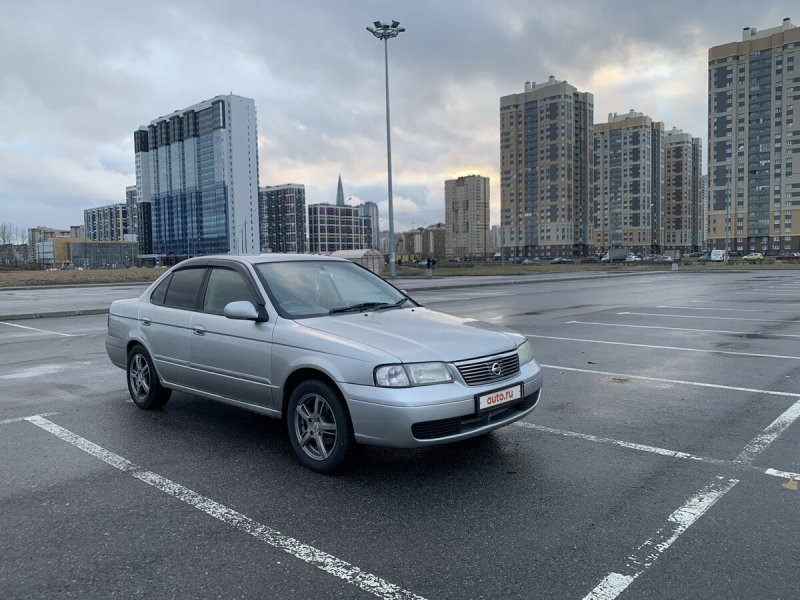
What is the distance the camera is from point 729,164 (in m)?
115

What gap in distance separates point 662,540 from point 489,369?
1505 mm

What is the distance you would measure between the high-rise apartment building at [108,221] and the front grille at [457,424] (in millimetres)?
188324

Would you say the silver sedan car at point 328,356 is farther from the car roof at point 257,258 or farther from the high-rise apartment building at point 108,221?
the high-rise apartment building at point 108,221

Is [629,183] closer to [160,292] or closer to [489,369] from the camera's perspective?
[160,292]

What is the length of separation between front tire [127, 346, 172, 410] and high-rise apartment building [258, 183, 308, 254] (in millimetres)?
136546

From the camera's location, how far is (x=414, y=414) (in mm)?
3811

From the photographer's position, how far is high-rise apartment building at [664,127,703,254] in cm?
14612

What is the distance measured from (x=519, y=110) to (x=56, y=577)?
5853 inches

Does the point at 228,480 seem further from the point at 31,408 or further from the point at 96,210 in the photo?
the point at 96,210

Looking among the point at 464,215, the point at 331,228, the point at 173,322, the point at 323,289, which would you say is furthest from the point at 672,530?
the point at 464,215

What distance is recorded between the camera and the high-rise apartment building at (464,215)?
6038 inches

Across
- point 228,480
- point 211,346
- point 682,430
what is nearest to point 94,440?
point 211,346

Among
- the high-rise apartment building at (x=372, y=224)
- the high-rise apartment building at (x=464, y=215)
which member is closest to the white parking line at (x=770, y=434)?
the high-rise apartment building at (x=464, y=215)

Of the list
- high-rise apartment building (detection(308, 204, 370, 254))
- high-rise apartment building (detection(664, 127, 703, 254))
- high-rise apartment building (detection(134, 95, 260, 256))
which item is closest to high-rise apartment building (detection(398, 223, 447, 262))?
high-rise apartment building (detection(308, 204, 370, 254))
